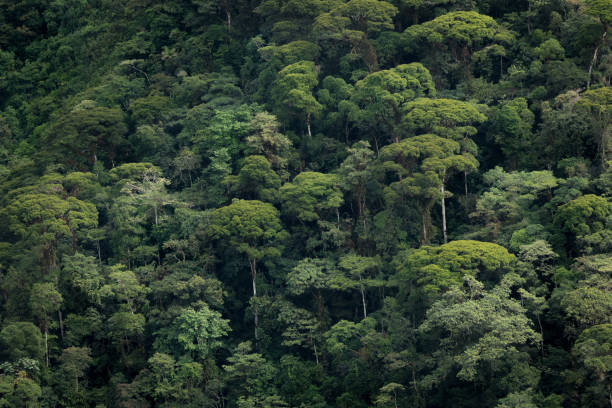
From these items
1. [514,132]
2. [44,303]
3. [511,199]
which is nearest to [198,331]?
[44,303]

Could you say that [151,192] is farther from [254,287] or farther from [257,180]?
[254,287]

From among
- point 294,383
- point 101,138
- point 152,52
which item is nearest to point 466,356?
point 294,383

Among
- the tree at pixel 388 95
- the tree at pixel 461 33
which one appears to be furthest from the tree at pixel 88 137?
the tree at pixel 461 33

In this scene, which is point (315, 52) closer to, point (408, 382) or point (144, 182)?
point (144, 182)

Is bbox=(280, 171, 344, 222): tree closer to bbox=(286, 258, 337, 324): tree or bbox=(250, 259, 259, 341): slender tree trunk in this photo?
bbox=(286, 258, 337, 324): tree

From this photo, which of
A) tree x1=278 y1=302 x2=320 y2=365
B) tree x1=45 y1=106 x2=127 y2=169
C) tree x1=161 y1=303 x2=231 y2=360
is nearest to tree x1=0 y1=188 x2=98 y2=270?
tree x1=45 y1=106 x2=127 y2=169

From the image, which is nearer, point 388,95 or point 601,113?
point 601,113
